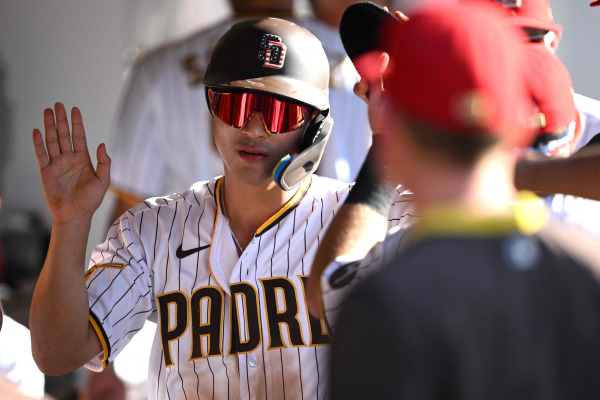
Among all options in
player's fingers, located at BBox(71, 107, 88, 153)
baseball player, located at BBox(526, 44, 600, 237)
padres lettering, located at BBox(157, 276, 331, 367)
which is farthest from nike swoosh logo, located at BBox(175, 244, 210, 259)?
baseball player, located at BBox(526, 44, 600, 237)

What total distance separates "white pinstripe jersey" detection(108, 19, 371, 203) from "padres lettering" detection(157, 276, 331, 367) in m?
1.14

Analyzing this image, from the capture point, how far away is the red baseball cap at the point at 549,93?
177 centimetres

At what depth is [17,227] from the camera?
17.1ft

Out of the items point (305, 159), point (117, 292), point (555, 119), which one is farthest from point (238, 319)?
point (555, 119)

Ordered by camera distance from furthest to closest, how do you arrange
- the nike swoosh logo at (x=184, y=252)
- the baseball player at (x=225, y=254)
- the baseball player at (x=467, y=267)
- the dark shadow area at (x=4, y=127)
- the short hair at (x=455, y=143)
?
the dark shadow area at (x=4, y=127)
the nike swoosh logo at (x=184, y=252)
the baseball player at (x=225, y=254)
the short hair at (x=455, y=143)
the baseball player at (x=467, y=267)

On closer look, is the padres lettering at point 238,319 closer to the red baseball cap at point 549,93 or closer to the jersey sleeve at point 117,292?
the jersey sleeve at point 117,292

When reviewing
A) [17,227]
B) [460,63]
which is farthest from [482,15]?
[17,227]

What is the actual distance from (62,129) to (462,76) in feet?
4.03

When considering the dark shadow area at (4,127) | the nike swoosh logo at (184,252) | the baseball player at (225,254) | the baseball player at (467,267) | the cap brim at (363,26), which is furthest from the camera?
the dark shadow area at (4,127)

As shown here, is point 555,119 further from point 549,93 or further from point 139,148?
point 139,148

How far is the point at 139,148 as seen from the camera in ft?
10.5

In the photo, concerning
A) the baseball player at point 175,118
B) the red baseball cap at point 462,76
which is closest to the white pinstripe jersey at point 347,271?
the red baseball cap at point 462,76

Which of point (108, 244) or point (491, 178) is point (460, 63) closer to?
point (491, 178)

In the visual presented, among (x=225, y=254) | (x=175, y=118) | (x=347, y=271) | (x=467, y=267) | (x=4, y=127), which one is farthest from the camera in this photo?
(x=4, y=127)
